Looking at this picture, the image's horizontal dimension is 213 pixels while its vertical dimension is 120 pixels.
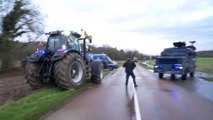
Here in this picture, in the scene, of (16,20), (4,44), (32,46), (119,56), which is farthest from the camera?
(119,56)

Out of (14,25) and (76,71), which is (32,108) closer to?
(76,71)

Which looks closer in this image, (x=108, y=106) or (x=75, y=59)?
(x=108, y=106)

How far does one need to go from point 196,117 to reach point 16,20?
28.9m

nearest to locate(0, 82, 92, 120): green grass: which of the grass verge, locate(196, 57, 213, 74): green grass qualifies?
the grass verge

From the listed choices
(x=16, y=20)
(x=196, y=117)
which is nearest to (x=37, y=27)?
(x=16, y=20)

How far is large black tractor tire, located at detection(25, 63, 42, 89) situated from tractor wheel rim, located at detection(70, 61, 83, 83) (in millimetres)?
1800

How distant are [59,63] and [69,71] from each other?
24.1 inches

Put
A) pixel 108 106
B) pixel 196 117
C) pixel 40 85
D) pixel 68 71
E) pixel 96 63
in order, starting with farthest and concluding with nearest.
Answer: pixel 96 63
pixel 40 85
pixel 68 71
pixel 108 106
pixel 196 117

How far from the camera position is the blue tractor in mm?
14753

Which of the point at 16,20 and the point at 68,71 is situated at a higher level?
the point at 16,20

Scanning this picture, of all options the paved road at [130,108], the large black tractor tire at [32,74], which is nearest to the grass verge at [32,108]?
the paved road at [130,108]

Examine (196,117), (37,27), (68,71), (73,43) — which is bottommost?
(196,117)

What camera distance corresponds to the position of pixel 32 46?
3903cm

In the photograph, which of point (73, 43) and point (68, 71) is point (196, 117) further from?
point (73, 43)
